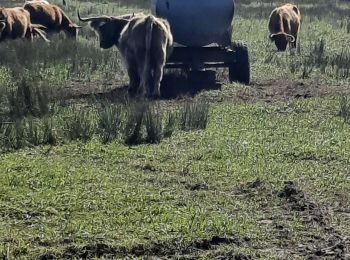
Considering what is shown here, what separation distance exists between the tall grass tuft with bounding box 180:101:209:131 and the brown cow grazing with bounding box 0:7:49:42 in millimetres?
10024

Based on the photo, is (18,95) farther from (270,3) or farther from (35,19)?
(270,3)

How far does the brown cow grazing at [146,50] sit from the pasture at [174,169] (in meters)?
0.40

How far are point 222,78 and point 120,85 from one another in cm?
234

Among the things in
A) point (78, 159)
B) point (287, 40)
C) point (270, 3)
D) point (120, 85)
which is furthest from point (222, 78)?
point (270, 3)

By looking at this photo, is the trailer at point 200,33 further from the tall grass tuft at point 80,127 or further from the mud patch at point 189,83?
the tall grass tuft at point 80,127

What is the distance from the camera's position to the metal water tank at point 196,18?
16.9 metres

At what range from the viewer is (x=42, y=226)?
24.5 feet

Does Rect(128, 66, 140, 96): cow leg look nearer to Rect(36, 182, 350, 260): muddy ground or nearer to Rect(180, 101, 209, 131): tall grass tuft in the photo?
Rect(180, 101, 209, 131): tall grass tuft

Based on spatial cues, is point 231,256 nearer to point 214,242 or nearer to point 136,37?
point 214,242

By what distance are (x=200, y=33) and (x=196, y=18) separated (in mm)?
290

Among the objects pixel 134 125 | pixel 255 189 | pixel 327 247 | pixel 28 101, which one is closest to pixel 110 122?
pixel 134 125

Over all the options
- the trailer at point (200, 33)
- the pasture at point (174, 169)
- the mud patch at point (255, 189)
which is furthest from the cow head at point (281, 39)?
the mud patch at point (255, 189)

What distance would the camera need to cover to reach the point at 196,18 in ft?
55.4

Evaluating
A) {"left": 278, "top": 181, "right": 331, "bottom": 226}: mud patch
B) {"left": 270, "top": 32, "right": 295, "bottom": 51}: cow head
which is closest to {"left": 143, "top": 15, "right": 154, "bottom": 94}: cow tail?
{"left": 278, "top": 181, "right": 331, "bottom": 226}: mud patch
